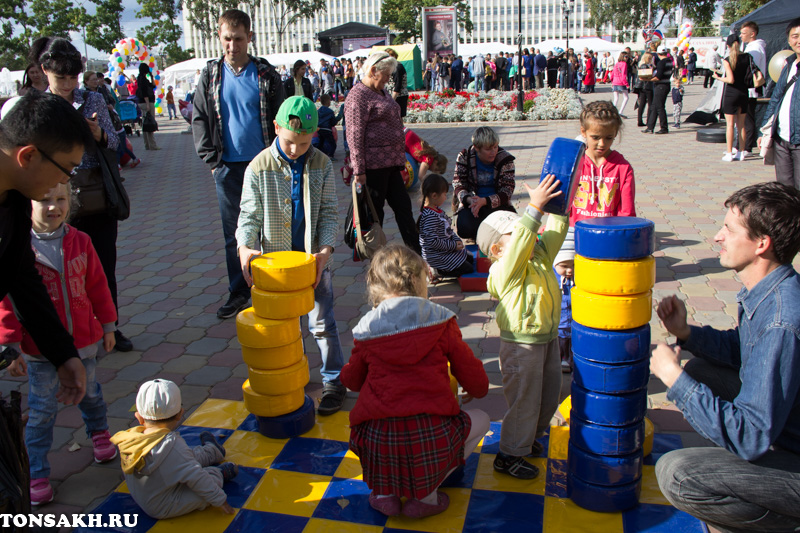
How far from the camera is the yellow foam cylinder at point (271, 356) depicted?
3197 millimetres

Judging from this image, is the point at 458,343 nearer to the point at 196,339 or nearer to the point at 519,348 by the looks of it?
the point at 519,348

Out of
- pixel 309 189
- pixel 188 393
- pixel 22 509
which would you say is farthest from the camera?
pixel 188 393

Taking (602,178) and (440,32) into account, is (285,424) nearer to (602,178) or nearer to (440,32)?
(602,178)

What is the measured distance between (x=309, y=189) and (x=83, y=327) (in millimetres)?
1376

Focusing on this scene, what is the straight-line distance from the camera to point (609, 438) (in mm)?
2461

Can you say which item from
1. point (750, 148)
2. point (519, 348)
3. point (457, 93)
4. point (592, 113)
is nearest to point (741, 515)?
point (519, 348)

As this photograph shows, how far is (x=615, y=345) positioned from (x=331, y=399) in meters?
1.75

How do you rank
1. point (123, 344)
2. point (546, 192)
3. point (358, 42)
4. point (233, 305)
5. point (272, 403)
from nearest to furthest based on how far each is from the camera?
point (546, 192), point (272, 403), point (123, 344), point (233, 305), point (358, 42)

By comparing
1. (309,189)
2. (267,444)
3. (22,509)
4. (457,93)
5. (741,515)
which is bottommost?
(267,444)

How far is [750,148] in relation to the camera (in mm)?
11219

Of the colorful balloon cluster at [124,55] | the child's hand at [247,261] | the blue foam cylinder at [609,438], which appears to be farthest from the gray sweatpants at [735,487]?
the colorful balloon cluster at [124,55]

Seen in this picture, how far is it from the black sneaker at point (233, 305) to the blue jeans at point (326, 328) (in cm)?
156

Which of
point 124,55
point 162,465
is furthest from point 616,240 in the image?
point 124,55

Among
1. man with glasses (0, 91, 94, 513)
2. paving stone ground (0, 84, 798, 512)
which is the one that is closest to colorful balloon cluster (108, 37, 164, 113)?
paving stone ground (0, 84, 798, 512)
